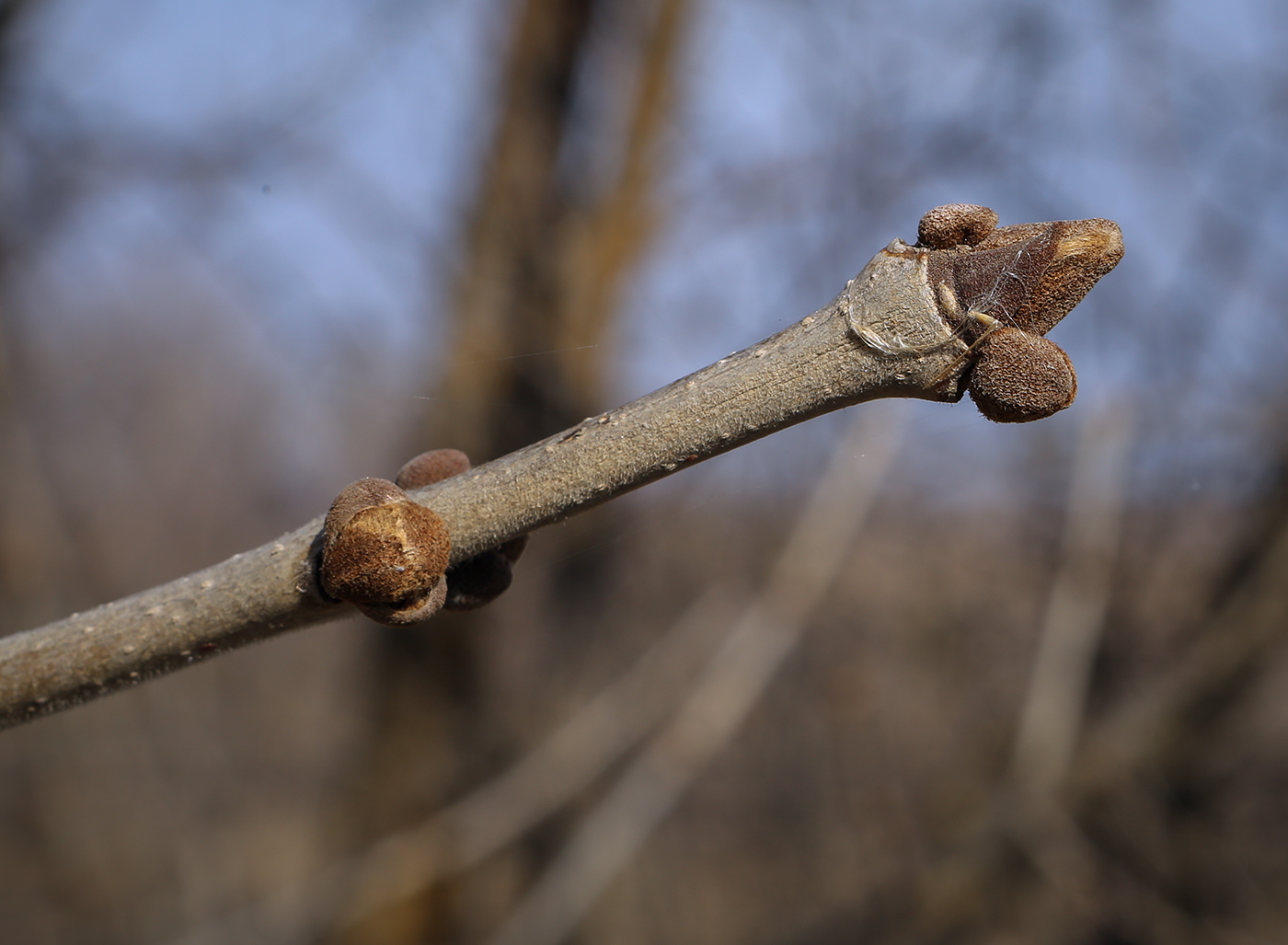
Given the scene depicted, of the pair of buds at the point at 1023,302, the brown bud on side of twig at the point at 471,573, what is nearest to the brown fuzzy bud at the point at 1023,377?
the pair of buds at the point at 1023,302

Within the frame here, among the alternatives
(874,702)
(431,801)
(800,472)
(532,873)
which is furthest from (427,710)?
(874,702)

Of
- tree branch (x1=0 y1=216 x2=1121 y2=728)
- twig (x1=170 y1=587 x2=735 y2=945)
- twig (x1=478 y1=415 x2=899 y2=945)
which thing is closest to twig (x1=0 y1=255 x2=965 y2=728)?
tree branch (x1=0 y1=216 x2=1121 y2=728)

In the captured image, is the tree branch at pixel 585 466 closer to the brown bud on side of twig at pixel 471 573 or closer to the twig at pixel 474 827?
the brown bud on side of twig at pixel 471 573

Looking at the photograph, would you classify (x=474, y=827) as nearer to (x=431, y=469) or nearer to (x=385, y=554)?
(x=431, y=469)

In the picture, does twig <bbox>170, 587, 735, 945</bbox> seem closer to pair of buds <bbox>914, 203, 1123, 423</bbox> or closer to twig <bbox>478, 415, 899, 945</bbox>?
twig <bbox>478, 415, 899, 945</bbox>

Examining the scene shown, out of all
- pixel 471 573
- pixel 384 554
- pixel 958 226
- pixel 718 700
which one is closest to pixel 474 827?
pixel 718 700

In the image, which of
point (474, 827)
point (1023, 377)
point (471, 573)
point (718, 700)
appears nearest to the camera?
point (1023, 377)
